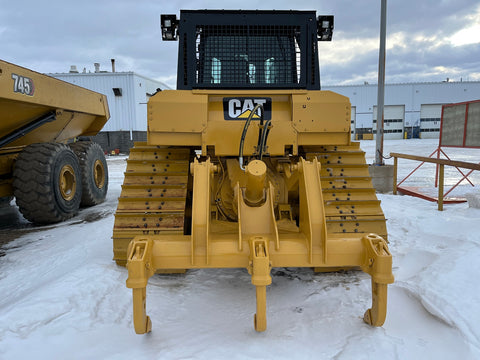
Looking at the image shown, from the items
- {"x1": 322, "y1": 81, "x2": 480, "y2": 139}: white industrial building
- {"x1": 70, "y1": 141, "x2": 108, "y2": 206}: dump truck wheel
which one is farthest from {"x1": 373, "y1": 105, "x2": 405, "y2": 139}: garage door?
{"x1": 70, "y1": 141, "x2": 108, "y2": 206}: dump truck wheel

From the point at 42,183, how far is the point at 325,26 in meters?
4.79

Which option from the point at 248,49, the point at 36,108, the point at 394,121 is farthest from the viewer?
the point at 394,121

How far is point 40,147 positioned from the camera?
230 inches

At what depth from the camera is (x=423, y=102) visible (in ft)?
139

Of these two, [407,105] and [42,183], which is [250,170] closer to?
[42,183]

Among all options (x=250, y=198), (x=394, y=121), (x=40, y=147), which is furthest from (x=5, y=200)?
(x=394, y=121)

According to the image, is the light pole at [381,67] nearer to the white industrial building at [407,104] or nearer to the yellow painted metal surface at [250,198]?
the yellow painted metal surface at [250,198]

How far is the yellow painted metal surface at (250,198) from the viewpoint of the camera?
8.38 ft

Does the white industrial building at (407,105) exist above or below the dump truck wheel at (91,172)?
above

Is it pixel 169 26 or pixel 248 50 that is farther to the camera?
pixel 169 26

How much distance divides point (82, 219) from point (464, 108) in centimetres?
852

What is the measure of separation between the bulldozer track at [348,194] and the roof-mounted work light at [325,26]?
4.45 feet

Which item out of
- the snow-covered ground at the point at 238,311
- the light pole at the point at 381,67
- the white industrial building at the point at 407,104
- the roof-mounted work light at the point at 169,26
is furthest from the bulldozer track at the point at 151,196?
the white industrial building at the point at 407,104

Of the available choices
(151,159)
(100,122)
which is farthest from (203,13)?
(100,122)
